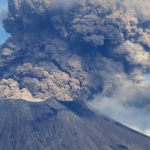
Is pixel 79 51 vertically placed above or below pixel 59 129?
above

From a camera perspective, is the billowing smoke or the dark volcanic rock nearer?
the dark volcanic rock

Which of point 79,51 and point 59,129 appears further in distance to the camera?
point 79,51

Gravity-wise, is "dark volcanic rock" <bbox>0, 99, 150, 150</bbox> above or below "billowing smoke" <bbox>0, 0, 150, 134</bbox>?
below

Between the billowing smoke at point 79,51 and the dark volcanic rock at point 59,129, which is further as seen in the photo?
the billowing smoke at point 79,51
